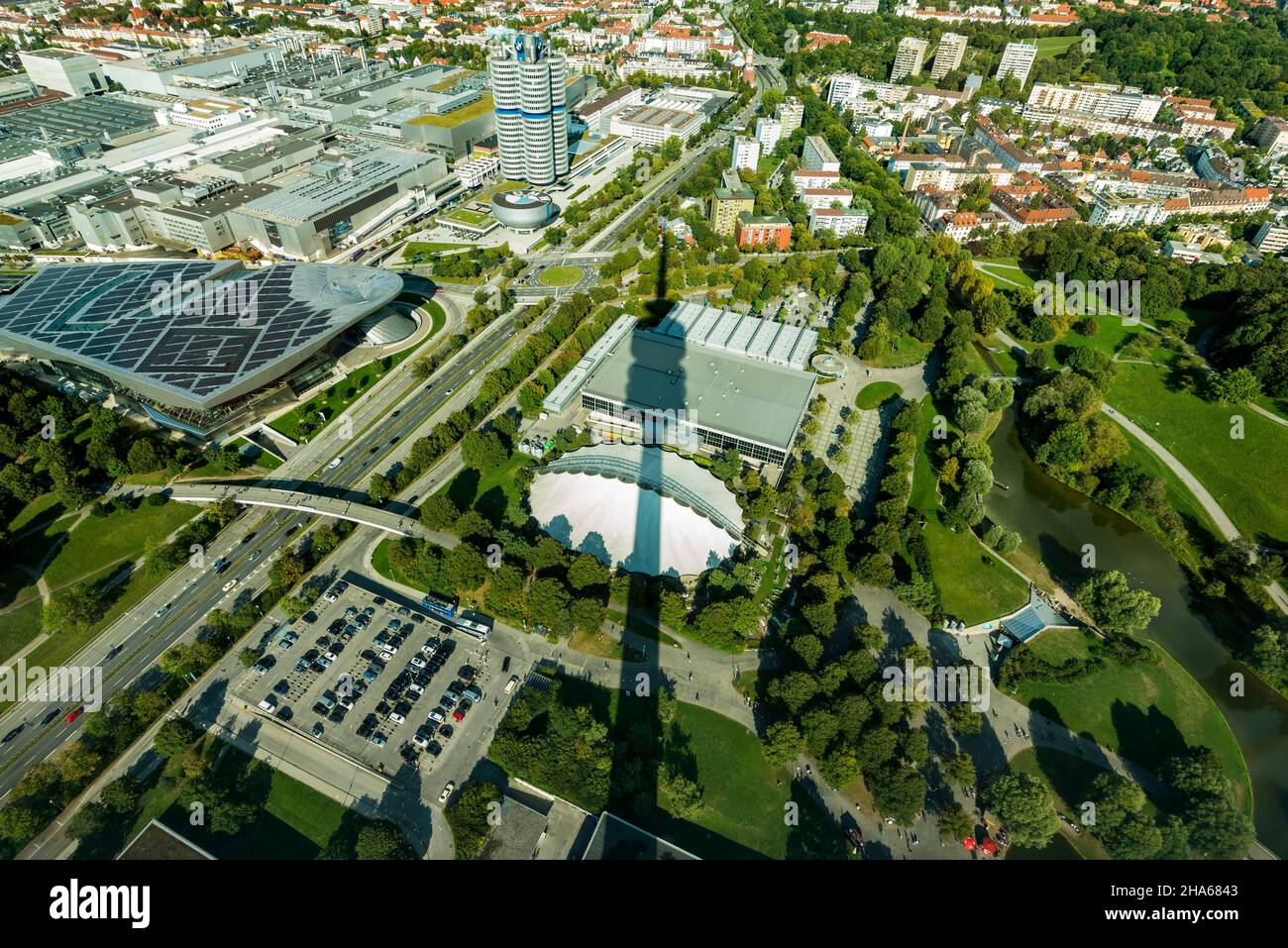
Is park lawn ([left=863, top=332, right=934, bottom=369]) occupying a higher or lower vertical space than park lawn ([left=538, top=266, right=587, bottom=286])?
higher

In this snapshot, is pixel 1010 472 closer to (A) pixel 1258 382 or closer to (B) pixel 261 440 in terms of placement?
(A) pixel 1258 382

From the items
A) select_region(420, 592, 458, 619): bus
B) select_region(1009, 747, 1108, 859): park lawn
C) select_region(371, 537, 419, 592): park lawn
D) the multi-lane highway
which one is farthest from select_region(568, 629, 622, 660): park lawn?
select_region(1009, 747, 1108, 859): park lawn

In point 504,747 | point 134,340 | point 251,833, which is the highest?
point 134,340

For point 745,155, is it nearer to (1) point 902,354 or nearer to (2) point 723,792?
(1) point 902,354

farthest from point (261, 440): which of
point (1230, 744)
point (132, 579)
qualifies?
point (1230, 744)

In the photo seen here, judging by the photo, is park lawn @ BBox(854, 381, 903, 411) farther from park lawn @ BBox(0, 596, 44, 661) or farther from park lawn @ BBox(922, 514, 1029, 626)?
park lawn @ BBox(0, 596, 44, 661)
